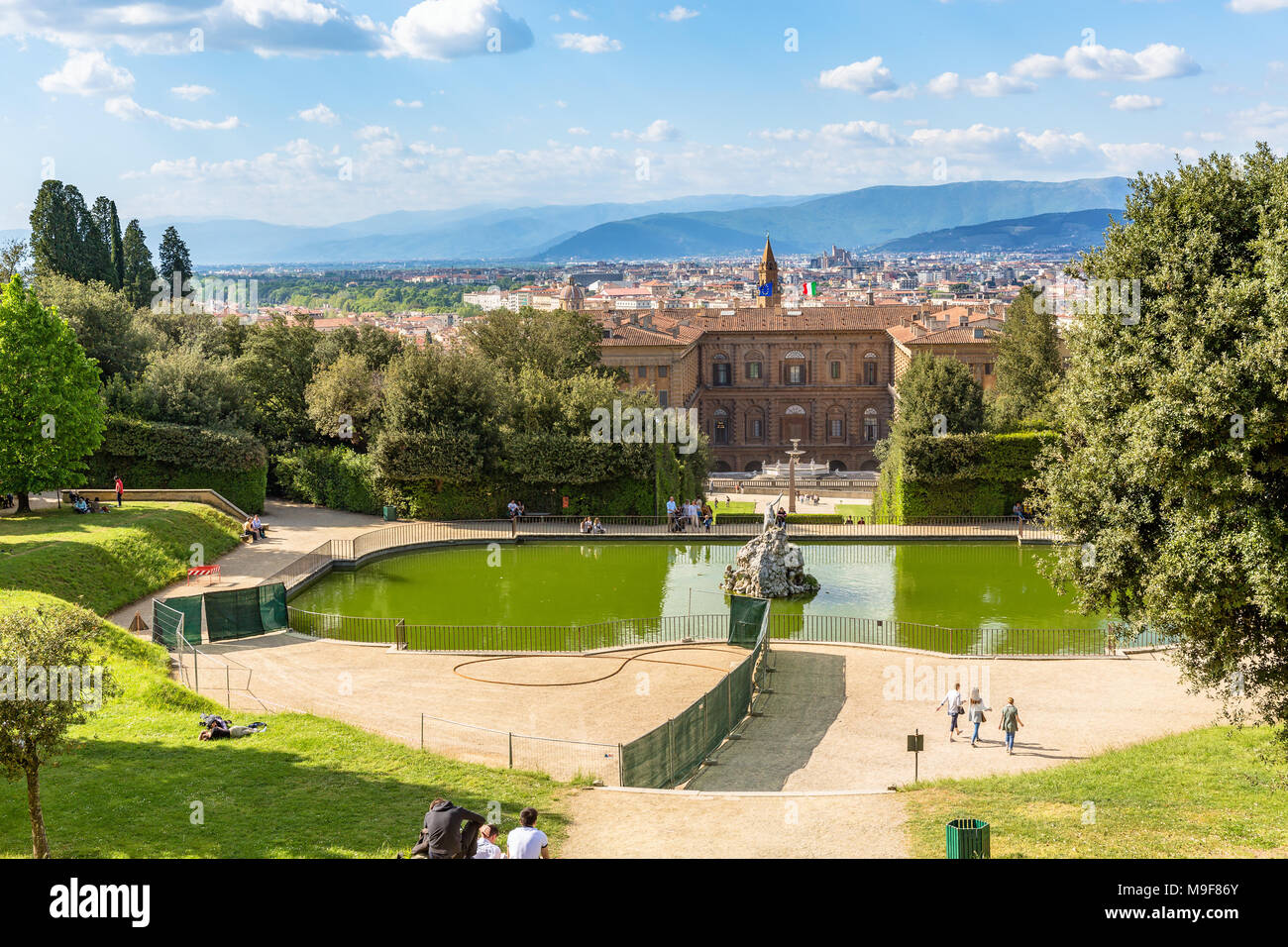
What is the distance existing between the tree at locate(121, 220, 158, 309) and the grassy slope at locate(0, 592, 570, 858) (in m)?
51.5

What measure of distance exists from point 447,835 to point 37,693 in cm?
463

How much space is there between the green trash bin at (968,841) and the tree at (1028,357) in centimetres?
4337

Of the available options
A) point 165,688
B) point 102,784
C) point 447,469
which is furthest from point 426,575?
point 102,784

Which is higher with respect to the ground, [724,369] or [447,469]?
[724,369]

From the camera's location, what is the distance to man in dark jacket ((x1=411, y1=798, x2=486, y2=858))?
11391mm

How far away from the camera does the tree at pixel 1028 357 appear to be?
5484 centimetres

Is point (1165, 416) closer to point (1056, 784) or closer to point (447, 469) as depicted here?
point (1056, 784)

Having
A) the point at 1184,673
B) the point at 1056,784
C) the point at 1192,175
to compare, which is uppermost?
the point at 1192,175

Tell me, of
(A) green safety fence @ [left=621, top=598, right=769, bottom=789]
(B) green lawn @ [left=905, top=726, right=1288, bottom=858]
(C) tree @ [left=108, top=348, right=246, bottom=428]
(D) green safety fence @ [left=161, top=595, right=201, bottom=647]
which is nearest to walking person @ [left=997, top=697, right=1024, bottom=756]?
(B) green lawn @ [left=905, top=726, right=1288, bottom=858]

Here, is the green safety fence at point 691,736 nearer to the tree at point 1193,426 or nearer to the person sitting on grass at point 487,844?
the person sitting on grass at point 487,844

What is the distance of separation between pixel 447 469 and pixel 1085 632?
2262 centimetres

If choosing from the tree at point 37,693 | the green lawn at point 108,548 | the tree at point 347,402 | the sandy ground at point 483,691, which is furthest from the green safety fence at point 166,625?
the tree at point 347,402

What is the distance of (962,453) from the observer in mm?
41031

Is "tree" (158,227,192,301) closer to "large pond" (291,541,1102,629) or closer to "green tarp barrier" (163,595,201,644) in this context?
"large pond" (291,541,1102,629)
